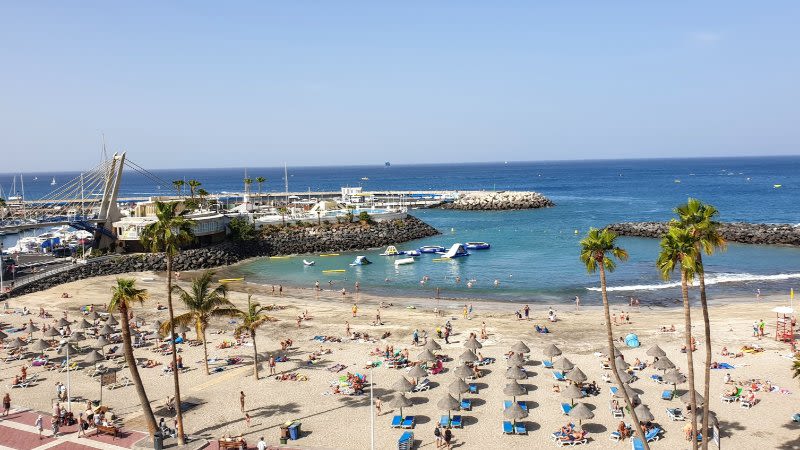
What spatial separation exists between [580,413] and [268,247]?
66921 millimetres

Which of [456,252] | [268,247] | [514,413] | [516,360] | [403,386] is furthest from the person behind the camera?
[268,247]

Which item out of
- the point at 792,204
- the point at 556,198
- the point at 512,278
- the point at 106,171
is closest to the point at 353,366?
the point at 512,278

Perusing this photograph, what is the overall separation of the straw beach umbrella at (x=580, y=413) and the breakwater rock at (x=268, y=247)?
55.3 m

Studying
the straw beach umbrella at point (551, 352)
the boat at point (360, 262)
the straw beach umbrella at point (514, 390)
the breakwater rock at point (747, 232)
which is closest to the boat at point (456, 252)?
the boat at point (360, 262)

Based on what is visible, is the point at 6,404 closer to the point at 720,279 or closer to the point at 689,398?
the point at 689,398

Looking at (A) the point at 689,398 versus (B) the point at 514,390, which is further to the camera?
(B) the point at 514,390

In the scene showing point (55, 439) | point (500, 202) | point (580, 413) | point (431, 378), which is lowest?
point (431, 378)

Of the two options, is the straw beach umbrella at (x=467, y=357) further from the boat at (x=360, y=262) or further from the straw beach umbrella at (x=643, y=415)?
the boat at (x=360, y=262)

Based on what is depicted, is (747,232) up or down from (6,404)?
up

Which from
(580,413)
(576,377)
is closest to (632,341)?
(576,377)

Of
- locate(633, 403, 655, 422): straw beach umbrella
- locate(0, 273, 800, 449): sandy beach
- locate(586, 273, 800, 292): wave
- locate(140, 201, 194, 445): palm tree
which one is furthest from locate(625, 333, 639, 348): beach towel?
locate(140, 201, 194, 445): palm tree

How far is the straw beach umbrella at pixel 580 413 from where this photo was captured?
2506 cm

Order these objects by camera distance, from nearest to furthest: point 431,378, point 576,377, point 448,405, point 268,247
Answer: point 448,405, point 576,377, point 431,378, point 268,247

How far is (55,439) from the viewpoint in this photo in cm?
2481
